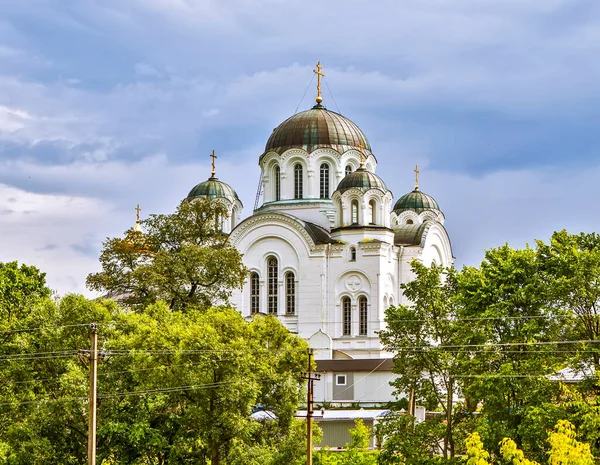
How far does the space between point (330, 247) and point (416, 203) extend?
1526 cm

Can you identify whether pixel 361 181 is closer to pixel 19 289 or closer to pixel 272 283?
pixel 272 283

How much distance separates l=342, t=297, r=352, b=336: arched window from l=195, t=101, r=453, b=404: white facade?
6 centimetres

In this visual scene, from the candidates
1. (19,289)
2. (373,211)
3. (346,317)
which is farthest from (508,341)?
(373,211)

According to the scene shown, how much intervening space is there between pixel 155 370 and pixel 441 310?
919 cm

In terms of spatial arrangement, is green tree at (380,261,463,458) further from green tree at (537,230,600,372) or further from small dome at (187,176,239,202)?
small dome at (187,176,239,202)

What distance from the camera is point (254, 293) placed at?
209ft

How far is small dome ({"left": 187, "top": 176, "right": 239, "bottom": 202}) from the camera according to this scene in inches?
2876

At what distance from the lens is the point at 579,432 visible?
29844mm

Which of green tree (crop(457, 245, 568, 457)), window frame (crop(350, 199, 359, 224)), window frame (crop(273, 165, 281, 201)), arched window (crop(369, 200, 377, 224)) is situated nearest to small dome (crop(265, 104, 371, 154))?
window frame (crop(273, 165, 281, 201))

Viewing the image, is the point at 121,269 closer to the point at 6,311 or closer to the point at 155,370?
the point at 6,311

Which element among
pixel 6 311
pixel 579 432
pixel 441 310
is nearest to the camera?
pixel 579 432

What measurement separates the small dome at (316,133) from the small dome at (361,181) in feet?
15.3

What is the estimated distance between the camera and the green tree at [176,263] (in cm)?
4634

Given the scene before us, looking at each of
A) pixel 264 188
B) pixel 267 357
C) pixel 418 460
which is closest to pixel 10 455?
pixel 267 357
